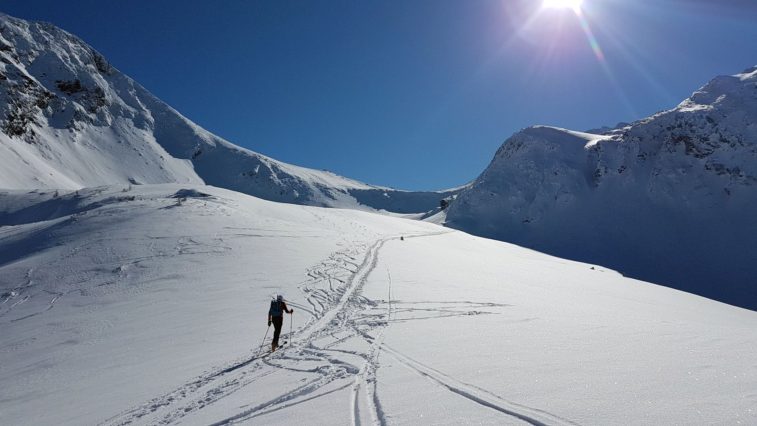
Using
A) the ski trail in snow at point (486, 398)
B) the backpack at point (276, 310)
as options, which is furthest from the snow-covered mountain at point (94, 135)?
the ski trail in snow at point (486, 398)

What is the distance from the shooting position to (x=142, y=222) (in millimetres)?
29688

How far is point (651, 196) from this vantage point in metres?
84.1

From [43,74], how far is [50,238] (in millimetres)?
154667

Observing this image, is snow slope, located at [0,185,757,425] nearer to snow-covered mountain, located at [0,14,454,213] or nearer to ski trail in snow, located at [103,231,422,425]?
ski trail in snow, located at [103,231,422,425]

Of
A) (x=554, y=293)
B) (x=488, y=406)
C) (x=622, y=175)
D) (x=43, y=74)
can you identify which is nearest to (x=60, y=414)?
(x=488, y=406)

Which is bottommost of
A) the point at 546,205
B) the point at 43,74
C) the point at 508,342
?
the point at 508,342

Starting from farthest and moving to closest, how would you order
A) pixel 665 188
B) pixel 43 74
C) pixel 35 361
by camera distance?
1. pixel 43 74
2. pixel 665 188
3. pixel 35 361

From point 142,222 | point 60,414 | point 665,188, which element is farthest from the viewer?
point 665,188

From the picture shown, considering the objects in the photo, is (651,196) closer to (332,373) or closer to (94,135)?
(332,373)

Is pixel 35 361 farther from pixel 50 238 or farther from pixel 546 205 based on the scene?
pixel 546 205

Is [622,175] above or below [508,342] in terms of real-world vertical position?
above

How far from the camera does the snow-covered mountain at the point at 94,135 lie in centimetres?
10519

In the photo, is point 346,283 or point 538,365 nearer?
point 538,365

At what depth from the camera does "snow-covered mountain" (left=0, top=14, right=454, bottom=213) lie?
4141 inches
